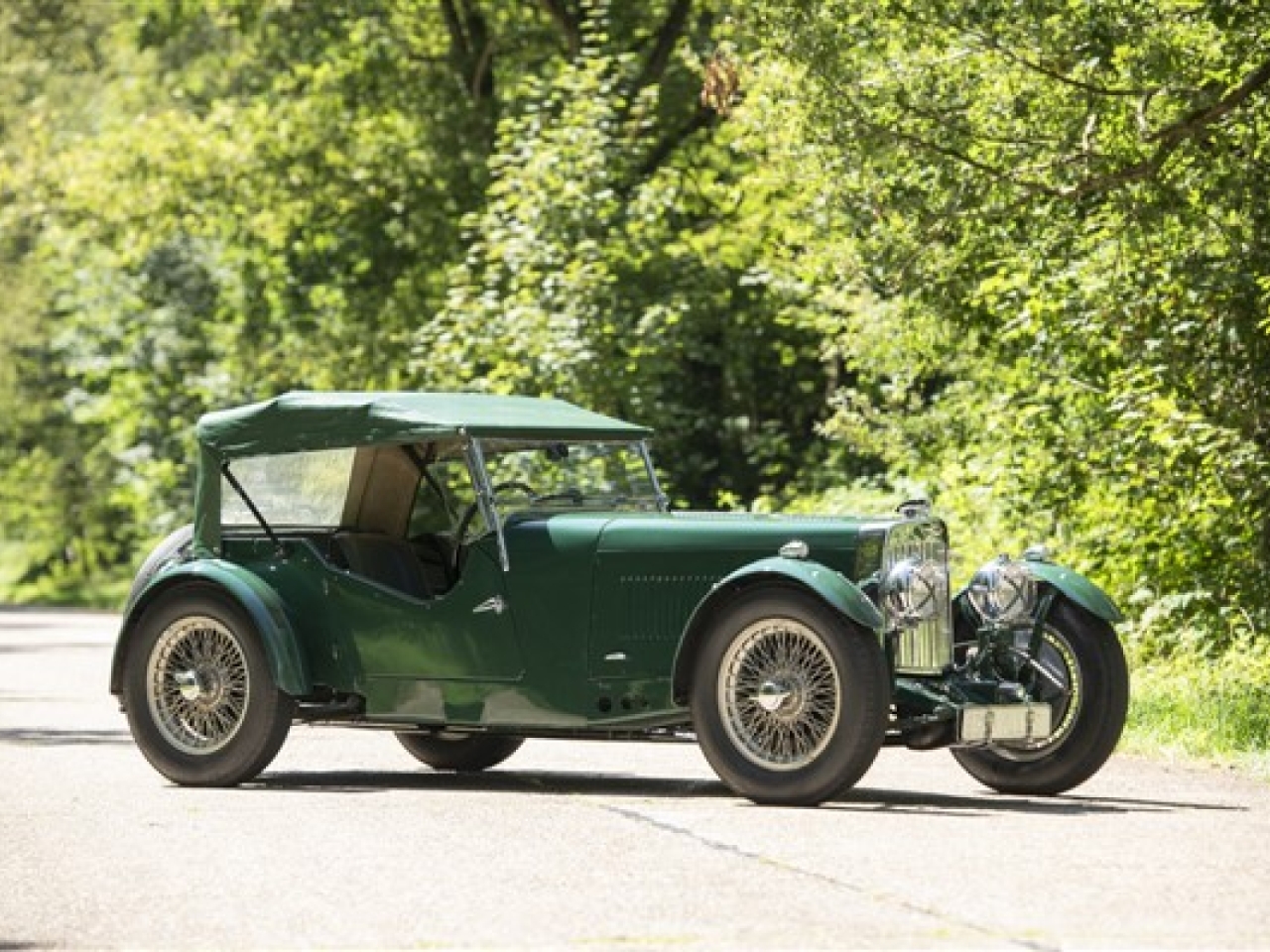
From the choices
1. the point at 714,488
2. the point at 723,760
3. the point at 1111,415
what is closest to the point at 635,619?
the point at 723,760

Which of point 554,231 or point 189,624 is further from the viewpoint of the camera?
point 554,231

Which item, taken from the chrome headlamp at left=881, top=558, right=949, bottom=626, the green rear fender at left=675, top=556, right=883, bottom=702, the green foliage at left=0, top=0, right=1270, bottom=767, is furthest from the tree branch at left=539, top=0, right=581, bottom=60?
the green rear fender at left=675, top=556, right=883, bottom=702

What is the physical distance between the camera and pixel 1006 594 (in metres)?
11.8

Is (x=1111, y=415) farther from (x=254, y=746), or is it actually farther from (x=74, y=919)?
(x=74, y=919)

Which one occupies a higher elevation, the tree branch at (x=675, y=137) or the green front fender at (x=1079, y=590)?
the tree branch at (x=675, y=137)

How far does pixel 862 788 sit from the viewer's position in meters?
12.1

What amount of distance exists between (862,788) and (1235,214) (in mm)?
6134

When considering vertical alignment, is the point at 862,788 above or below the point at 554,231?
below

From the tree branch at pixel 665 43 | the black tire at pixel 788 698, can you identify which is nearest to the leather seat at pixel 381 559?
the black tire at pixel 788 698

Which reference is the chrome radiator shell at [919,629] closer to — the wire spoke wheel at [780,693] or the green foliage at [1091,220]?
the wire spoke wheel at [780,693]

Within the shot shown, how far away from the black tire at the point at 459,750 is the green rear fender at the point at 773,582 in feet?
7.14

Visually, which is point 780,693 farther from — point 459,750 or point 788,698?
point 459,750

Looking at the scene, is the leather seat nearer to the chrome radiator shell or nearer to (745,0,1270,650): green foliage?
the chrome radiator shell

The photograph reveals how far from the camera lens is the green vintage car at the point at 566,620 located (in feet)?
36.2
